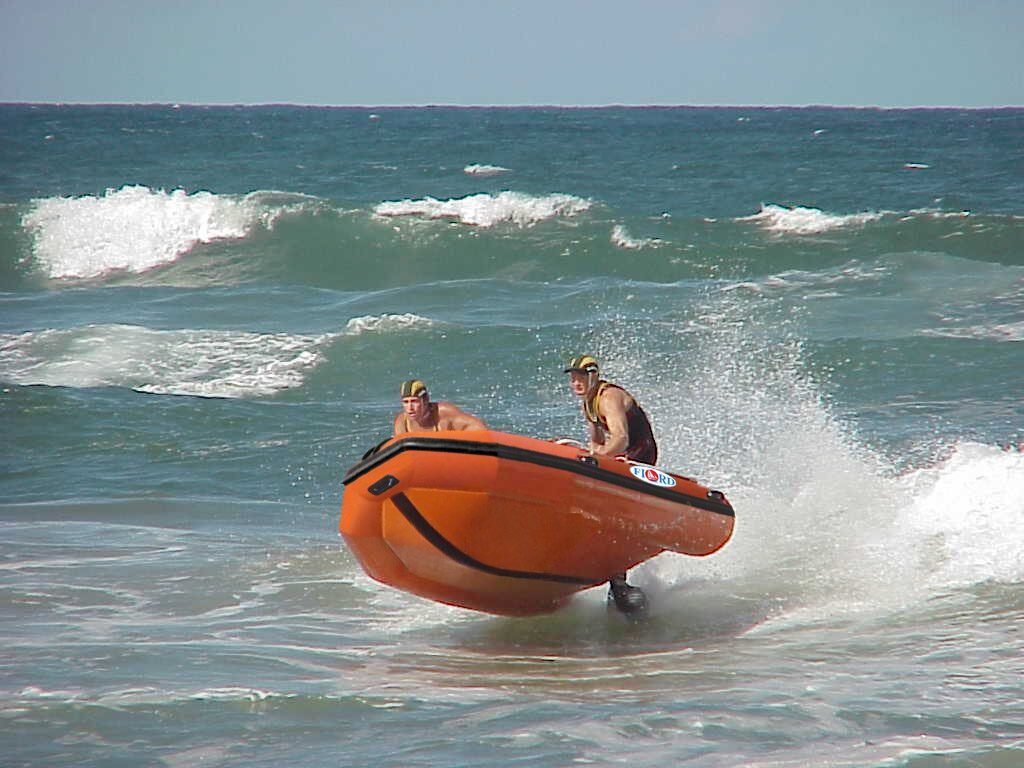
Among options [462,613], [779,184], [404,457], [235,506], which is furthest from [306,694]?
[779,184]

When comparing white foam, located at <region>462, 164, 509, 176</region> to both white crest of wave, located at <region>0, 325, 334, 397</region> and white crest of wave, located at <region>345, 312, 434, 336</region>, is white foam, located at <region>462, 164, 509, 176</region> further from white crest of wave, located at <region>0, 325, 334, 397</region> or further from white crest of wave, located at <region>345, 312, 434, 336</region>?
white crest of wave, located at <region>0, 325, 334, 397</region>

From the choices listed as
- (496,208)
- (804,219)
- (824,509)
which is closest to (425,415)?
(824,509)

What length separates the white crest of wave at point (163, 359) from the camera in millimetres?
16406

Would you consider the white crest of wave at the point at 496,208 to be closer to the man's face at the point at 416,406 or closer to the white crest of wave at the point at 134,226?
the white crest of wave at the point at 134,226

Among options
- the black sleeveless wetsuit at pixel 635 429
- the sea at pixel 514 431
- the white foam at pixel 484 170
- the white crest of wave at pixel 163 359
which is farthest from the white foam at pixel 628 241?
the black sleeveless wetsuit at pixel 635 429

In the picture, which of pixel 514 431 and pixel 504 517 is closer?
pixel 504 517

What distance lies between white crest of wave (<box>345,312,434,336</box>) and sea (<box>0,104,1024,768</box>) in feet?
0.26

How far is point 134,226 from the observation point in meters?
31.0

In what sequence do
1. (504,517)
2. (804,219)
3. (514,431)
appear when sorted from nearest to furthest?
(504,517) < (514,431) < (804,219)

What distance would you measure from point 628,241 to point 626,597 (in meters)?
18.9

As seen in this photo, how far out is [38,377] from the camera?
55.2 feet

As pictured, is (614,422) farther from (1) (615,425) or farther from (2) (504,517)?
(2) (504,517)

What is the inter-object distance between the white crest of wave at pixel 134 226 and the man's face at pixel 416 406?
2081 cm

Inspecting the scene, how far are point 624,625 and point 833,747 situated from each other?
105 inches
